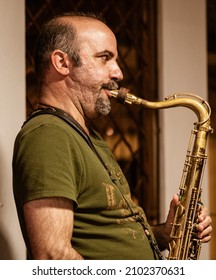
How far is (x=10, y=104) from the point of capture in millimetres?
2199

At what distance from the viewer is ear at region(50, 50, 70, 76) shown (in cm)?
184

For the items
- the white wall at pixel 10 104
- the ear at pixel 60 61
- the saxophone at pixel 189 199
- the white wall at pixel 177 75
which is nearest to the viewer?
the ear at pixel 60 61

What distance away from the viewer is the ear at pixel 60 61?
184cm

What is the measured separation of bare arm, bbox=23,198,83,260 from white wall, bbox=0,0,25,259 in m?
0.62

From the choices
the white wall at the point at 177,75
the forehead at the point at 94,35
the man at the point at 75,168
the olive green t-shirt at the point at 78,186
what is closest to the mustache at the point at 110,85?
the man at the point at 75,168

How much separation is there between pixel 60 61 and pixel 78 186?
0.45m

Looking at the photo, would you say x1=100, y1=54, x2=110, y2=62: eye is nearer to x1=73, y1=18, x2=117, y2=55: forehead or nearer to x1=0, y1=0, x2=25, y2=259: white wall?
x1=73, y1=18, x2=117, y2=55: forehead

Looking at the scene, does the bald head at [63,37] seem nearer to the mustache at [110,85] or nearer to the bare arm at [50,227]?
the mustache at [110,85]

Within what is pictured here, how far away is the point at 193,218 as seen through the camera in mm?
1990

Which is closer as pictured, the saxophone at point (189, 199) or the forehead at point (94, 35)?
the forehead at point (94, 35)

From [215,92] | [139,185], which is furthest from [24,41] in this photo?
[215,92]

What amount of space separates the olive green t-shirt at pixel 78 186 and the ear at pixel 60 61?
0.68 ft

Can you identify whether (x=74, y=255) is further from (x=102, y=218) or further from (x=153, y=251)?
(x=153, y=251)

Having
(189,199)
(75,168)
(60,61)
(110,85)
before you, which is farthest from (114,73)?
(189,199)
